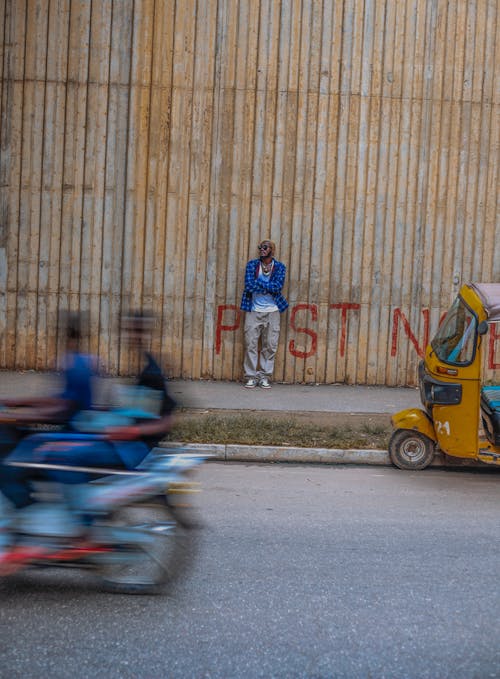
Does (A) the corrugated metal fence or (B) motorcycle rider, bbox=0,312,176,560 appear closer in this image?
(B) motorcycle rider, bbox=0,312,176,560

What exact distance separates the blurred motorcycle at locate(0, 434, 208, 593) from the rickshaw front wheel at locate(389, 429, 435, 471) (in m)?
4.26

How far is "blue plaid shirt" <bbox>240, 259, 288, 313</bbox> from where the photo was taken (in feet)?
43.5

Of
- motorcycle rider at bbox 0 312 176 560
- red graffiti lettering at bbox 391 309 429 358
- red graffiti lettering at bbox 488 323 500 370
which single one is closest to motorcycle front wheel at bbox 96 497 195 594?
motorcycle rider at bbox 0 312 176 560

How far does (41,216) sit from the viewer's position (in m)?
13.6

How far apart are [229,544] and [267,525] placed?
25.1 inches

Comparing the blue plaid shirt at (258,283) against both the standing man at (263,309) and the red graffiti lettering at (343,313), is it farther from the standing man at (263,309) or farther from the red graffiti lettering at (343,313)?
the red graffiti lettering at (343,313)

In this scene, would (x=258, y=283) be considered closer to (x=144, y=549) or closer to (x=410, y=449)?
(x=410, y=449)

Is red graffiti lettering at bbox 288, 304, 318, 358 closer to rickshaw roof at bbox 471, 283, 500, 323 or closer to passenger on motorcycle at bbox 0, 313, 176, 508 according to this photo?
rickshaw roof at bbox 471, 283, 500, 323

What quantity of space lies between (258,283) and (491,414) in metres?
4.95

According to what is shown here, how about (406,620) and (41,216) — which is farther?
(41,216)

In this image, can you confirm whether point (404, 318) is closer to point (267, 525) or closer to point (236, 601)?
point (267, 525)

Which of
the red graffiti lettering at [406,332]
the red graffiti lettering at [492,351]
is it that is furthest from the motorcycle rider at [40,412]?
the red graffiti lettering at [492,351]

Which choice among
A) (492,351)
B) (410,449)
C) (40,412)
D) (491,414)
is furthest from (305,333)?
(40,412)

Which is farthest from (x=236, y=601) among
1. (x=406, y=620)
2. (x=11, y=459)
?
(x=11, y=459)
